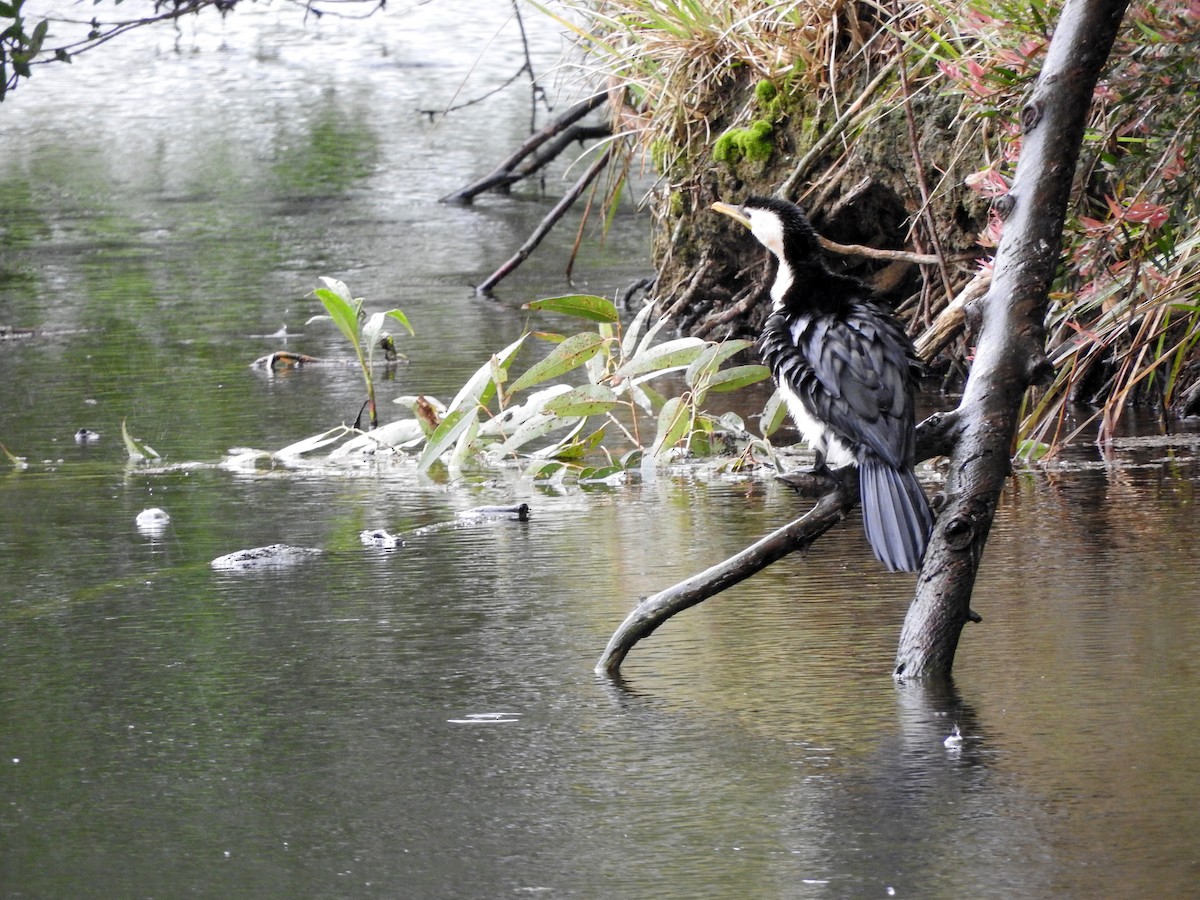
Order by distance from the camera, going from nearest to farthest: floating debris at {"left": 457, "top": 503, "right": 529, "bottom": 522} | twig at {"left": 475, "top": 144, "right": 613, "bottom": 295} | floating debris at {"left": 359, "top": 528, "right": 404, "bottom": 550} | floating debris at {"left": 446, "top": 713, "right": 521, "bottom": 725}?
floating debris at {"left": 446, "top": 713, "right": 521, "bottom": 725}, floating debris at {"left": 359, "top": 528, "right": 404, "bottom": 550}, floating debris at {"left": 457, "top": 503, "right": 529, "bottom": 522}, twig at {"left": 475, "top": 144, "right": 613, "bottom": 295}

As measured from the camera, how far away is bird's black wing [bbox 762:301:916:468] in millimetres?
3104

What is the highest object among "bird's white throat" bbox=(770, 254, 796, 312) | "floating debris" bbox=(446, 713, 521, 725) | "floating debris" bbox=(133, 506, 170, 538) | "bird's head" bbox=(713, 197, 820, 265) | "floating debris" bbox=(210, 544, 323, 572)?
"bird's head" bbox=(713, 197, 820, 265)

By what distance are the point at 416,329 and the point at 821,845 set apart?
18.0ft

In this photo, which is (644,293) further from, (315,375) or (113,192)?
(113,192)

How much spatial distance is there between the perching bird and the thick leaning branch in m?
0.12

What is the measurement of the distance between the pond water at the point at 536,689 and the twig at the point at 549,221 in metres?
1.34

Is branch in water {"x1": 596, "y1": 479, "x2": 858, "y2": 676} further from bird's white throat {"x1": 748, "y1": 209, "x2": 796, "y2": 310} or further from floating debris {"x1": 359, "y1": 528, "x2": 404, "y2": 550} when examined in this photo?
floating debris {"x1": 359, "y1": 528, "x2": 404, "y2": 550}

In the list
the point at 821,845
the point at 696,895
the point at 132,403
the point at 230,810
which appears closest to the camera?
the point at 696,895

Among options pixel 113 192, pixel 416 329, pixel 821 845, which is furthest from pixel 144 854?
pixel 113 192

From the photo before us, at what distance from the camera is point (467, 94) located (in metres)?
16.4

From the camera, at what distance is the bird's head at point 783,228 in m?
3.63

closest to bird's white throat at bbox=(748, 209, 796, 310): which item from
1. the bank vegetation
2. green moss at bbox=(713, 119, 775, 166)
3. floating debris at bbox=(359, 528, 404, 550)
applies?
the bank vegetation

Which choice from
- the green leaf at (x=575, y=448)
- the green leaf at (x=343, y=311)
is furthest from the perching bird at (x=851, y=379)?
the green leaf at (x=343, y=311)

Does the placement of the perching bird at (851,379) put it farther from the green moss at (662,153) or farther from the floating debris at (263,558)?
the green moss at (662,153)
